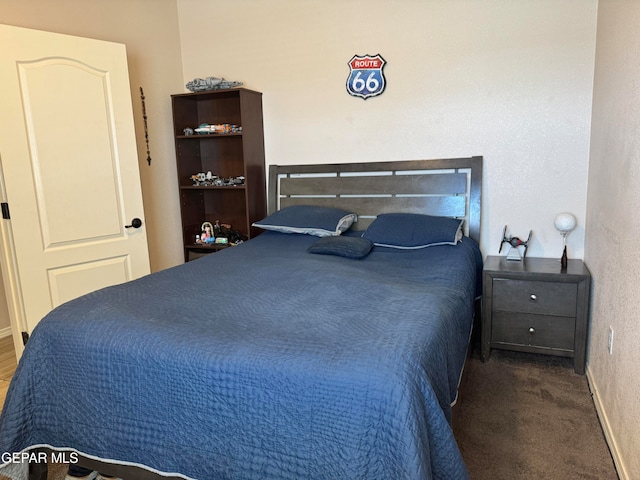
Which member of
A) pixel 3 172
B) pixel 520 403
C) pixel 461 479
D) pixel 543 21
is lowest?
pixel 520 403

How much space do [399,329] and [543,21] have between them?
7.98 ft

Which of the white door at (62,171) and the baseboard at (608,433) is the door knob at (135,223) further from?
the baseboard at (608,433)

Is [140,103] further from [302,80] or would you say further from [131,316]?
[131,316]

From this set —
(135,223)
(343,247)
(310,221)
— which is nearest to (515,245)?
(343,247)

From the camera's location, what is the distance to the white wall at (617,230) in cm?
167

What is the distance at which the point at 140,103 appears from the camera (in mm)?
3439

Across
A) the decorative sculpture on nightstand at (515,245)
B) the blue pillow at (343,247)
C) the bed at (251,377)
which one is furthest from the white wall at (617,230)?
the blue pillow at (343,247)

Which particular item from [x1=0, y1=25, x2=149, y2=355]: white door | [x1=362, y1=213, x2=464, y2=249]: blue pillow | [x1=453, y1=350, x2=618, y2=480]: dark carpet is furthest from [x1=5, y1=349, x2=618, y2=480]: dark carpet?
[x1=0, y1=25, x2=149, y2=355]: white door

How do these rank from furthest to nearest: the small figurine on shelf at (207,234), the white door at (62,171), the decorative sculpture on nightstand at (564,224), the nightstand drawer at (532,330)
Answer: the small figurine on shelf at (207,234) < the decorative sculpture on nightstand at (564,224) < the nightstand drawer at (532,330) < the white door at (62,171)

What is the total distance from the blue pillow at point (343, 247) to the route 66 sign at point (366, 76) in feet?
3.89

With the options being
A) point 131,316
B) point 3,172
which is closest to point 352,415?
point 131,316

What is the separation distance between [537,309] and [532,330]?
0.43 ft

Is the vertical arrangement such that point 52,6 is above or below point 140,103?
above

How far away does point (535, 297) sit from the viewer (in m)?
2.61
